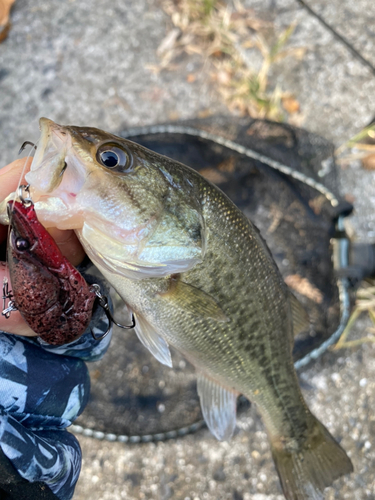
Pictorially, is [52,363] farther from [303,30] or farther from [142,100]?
[303,30]

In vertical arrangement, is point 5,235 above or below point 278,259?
above

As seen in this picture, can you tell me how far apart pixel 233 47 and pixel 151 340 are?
2816 mm

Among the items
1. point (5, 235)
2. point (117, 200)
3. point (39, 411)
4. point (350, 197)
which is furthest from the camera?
point (350, 197)

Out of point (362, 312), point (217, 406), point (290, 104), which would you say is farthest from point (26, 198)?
point (290, 104)

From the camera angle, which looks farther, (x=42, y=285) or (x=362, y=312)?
(x=362, y=312)

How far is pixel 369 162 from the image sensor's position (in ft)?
9.35

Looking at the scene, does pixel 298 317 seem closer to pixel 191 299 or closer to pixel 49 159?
pixel 191 299

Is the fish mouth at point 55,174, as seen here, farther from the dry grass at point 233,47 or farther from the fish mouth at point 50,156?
the dry grass at point 233,47

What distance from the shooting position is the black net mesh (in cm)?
224

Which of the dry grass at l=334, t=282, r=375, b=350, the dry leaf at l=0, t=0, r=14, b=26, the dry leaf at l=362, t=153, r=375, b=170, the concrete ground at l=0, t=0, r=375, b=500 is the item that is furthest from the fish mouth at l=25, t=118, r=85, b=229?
the dry leaf at l=0, t=0, r=14, b=26

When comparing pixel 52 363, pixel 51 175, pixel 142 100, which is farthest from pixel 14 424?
pixel 142 100

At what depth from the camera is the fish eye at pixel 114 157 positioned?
3.87 feet

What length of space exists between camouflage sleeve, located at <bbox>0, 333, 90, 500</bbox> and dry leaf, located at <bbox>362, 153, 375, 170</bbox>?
8.42 ft

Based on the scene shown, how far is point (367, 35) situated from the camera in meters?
3.10
